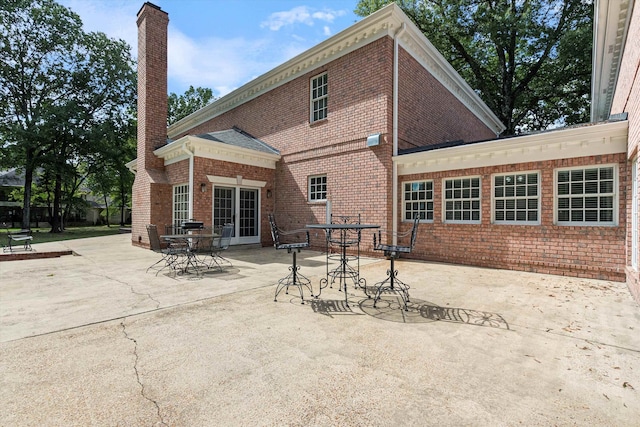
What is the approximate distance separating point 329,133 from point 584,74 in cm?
1785

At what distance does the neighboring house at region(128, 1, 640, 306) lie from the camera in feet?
20.4

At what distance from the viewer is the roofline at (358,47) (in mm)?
8844

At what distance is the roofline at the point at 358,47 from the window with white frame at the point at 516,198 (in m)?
5.43

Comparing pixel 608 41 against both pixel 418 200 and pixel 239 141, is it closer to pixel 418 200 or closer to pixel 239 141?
pixel 418 200

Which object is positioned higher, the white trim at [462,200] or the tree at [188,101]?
the tree at [188,101]

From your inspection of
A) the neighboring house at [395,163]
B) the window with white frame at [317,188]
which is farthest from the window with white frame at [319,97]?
the window with white frame at [317,188]

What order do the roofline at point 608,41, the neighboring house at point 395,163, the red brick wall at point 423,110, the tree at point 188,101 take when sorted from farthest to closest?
1. the tree at point 188,101
2. the red brick wall at point 423,110
3. the roofline at point 608,41
4. the neighboring house at point 395,163

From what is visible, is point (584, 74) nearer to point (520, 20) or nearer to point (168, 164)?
point (520, 20)

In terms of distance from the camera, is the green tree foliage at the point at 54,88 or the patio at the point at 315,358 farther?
the green tree foliage at the point at 54,88

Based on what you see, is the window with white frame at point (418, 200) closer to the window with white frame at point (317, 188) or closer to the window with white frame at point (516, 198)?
the window with white frame at point (516, 198)

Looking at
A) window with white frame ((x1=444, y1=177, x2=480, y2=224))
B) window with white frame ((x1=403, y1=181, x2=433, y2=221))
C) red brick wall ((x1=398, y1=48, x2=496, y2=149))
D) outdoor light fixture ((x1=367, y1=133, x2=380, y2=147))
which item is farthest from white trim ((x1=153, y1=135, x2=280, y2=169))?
window with white frame ((x1=444, y1=177, x2=480, y2=224))

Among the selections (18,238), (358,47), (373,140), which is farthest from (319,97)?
(18,238)

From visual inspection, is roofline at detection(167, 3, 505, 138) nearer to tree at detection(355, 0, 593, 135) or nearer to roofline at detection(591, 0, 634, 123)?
roofline at detection(591, 0, 634, 123)

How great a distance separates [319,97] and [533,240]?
8.04 meters
